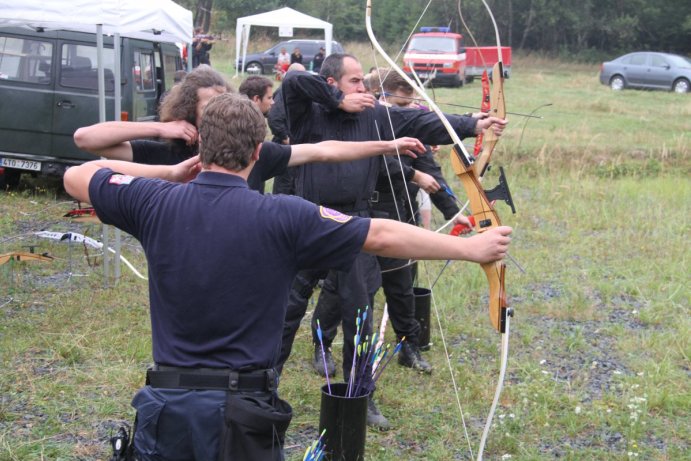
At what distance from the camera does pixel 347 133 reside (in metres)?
4.44

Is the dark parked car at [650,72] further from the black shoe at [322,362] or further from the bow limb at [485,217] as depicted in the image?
the bow limb at [485,217]

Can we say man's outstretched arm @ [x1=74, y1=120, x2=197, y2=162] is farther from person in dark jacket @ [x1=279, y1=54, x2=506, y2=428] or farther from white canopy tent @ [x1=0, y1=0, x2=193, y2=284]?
white canopy tent @ [x1=0, y1=0, x2=193, y2=284]

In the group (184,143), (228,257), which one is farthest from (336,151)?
(228,257)

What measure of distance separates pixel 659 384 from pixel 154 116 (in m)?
8.25

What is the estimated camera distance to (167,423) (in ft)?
7.70

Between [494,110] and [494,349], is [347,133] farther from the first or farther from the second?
[494,349]

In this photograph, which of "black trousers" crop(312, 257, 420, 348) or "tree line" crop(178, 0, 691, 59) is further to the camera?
"tree line" crop(178, 0, 691, 59)

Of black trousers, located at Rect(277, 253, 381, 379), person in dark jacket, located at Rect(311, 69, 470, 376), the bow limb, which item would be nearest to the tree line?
person in dark jacket, located at Rect(311, 69, 470, 376)

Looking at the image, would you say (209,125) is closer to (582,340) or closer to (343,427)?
(343,427)

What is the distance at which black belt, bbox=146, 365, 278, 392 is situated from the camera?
7.66 feet

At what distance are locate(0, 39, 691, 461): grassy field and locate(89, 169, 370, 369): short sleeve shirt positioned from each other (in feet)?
6.06

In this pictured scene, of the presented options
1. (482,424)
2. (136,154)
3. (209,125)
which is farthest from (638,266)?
(209,125)

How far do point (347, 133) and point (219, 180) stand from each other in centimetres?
210

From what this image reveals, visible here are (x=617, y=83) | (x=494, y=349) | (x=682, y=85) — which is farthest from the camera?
(x=617, y=83)
